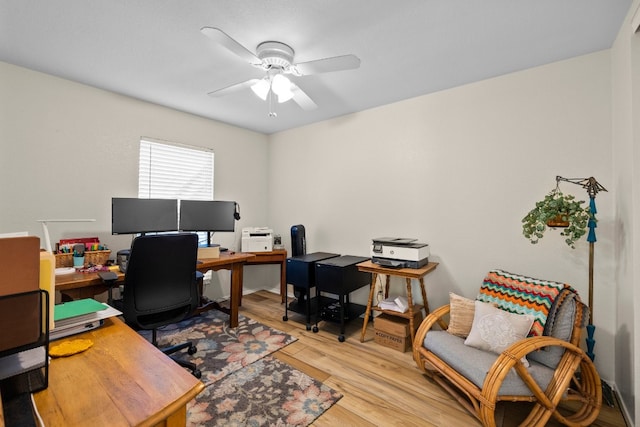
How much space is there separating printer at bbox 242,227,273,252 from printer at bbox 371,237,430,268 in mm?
1588

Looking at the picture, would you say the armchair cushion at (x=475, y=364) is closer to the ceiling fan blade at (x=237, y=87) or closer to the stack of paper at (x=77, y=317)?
the stack of paper at (x=77, y=317)

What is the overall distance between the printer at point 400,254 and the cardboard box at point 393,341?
2.18ft

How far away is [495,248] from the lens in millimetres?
2604

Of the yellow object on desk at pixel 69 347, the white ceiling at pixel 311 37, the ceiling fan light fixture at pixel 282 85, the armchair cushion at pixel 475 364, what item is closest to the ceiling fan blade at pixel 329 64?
the ceiling fan light fixture at pixel 282 85

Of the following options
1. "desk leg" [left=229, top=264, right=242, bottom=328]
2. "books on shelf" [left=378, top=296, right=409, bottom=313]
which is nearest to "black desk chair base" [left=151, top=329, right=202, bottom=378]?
"desk leg" [left=229, top=264, right=242, bottom=328]

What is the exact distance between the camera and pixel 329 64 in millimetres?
1907

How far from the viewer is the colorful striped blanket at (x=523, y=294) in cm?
191

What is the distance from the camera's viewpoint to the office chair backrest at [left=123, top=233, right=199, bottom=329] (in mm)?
1983

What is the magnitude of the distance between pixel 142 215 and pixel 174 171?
0.86m

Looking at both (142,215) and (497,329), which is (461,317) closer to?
(497,329)

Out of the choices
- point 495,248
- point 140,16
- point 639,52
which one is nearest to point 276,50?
point 140,16

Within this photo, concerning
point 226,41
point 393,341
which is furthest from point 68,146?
point 393,341

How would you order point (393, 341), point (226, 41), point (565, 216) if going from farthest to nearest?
point (393, 341) < point (565, 216) < point (226, 41)

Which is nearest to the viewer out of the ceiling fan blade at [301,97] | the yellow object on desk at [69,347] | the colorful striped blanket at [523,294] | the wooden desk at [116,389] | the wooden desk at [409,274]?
the wooden desk at [116,389]
